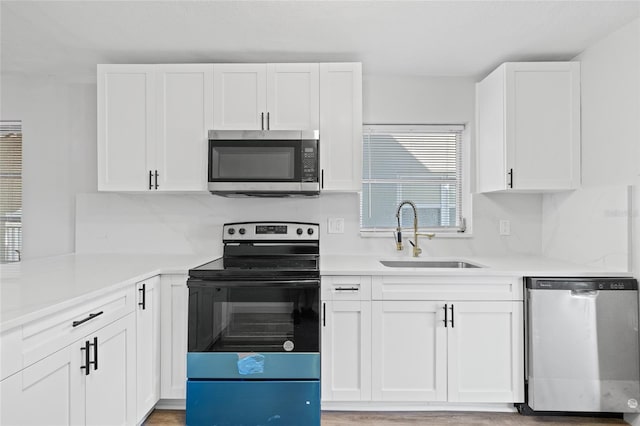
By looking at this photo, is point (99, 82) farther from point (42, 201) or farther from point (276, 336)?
point (276, 336)

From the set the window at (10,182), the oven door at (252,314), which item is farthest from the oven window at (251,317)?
the window at (10,182)

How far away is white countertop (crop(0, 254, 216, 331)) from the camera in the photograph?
125cm

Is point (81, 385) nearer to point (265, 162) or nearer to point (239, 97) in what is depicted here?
point (265, 162)

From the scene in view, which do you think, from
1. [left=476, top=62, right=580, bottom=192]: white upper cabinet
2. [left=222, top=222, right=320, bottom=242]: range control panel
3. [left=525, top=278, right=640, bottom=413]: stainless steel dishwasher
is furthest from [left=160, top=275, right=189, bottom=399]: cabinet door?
[left=476, top=62, right=580, bottom=192]: white upper cabinet

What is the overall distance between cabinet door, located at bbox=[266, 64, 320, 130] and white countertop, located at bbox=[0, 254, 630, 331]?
2.97 feet

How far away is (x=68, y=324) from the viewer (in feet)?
4.57

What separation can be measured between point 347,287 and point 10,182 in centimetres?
261

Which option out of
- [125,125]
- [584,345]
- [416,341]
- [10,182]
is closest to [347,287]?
[416,341]

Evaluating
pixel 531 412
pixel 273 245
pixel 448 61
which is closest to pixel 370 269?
pixel 273 245

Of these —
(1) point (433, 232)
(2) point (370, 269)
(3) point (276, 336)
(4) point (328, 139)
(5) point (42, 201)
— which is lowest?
(3) point (276, 336)

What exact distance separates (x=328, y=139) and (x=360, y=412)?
164 centimetres

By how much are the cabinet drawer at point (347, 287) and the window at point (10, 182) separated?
2374 mm

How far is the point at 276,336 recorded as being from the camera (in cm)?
206

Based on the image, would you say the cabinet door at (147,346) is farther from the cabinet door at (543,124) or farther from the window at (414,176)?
the cabinet door at (543,124)
